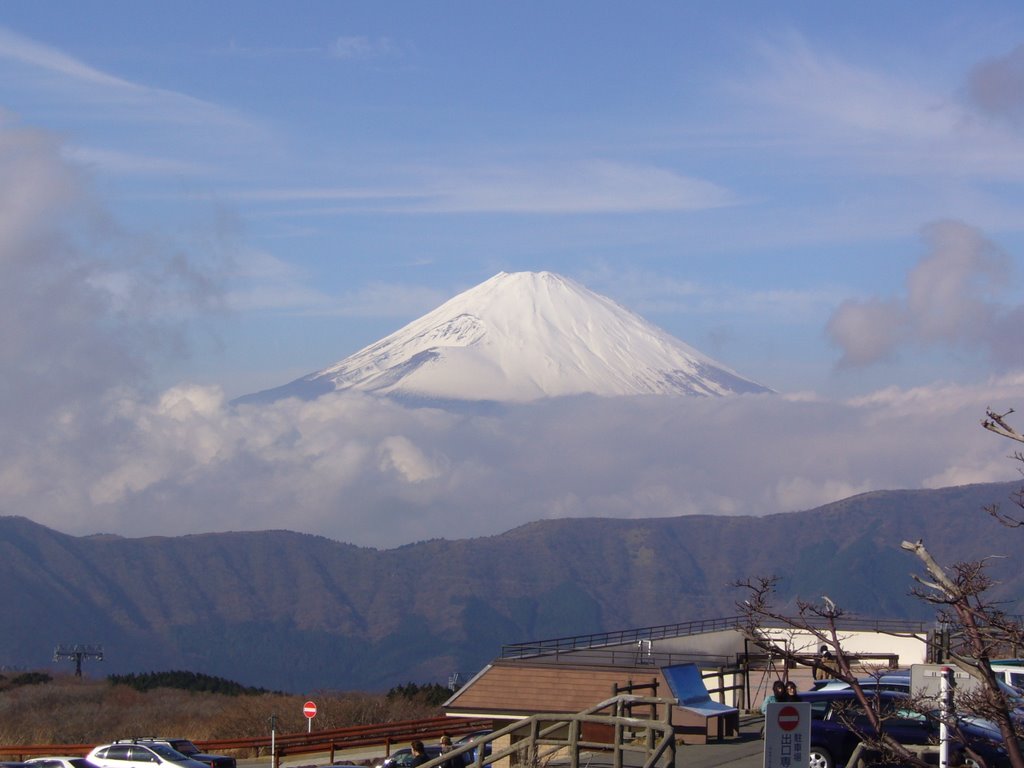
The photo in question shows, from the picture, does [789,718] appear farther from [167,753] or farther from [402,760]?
[167,753]

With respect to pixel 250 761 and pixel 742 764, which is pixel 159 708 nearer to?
pixel 250 761

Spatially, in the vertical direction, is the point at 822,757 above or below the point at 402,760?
above

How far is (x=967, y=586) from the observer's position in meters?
10.5

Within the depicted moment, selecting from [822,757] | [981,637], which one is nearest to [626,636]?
[822,757]

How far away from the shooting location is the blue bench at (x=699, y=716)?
26.6m

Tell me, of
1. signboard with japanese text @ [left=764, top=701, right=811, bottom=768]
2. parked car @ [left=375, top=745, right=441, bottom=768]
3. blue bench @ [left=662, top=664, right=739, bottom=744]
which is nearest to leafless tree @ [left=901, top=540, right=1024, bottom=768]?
signboard with japanese text @ [left=764, top=701, right=811, bottom=768]

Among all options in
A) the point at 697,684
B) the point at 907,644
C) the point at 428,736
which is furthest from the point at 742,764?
the point at 907,644

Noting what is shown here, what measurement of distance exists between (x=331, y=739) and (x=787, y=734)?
29752 mm

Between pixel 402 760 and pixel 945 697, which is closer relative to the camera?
pixel 945 697

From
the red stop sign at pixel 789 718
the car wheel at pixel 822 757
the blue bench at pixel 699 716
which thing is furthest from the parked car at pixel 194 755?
the red stop sign at pixel 789 718

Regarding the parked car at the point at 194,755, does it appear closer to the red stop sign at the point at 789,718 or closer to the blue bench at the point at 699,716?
the blue bench at the point at 699,716

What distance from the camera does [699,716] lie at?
26656mm

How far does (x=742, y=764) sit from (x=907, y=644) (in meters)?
25.9

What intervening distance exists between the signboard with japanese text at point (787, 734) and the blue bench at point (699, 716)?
550 inches
